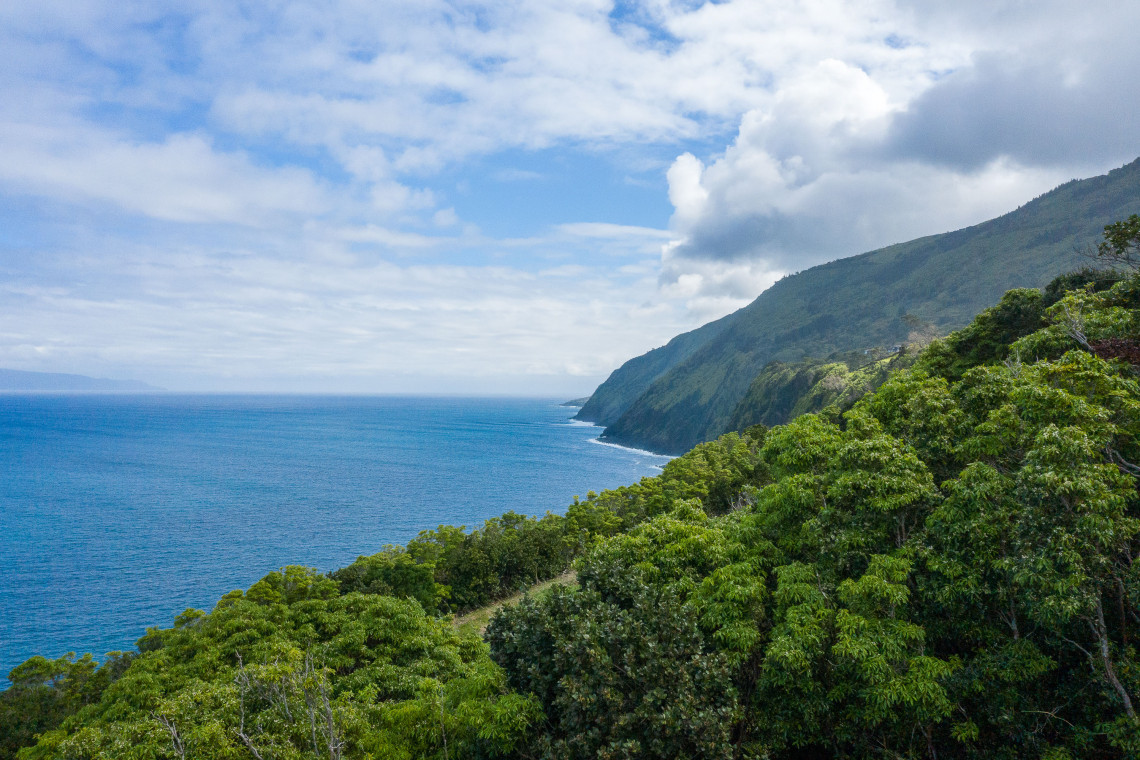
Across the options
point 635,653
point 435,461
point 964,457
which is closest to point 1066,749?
point 964,457

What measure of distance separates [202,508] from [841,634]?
102 meters

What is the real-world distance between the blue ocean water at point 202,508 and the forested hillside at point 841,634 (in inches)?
1628

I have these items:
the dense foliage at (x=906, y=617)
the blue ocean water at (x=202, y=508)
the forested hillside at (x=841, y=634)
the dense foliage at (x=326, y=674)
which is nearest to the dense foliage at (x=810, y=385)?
the blue ocean water at (x=202, y=508)

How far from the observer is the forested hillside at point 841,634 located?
12672 mm

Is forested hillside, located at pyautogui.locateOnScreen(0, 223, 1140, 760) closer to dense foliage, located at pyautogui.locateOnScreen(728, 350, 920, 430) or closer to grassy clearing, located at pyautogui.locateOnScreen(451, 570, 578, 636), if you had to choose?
grassy clearing, located at pyautogui.locateOnScreen(451, 570, 578, 636)

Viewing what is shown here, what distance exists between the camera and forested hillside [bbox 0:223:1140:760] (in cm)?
1267

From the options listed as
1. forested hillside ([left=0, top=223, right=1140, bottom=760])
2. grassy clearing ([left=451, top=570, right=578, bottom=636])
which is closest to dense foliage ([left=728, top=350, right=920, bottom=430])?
grassy clearing ([left=451, top=570, right=578, bottom=636])

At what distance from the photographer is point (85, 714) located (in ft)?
74.7

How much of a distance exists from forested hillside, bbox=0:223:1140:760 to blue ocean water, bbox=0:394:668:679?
4136cm

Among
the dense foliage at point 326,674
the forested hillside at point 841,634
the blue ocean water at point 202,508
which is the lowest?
the blue ocean water at point 202,508

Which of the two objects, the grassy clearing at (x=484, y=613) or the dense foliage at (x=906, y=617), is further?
the grassy clearing at (x=484, y=613)

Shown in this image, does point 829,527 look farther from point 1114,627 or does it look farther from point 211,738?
point 211,738

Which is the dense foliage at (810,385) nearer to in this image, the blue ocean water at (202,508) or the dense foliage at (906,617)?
the blue ocean water at (202,508)

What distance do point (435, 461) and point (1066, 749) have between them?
135697 millimetres
